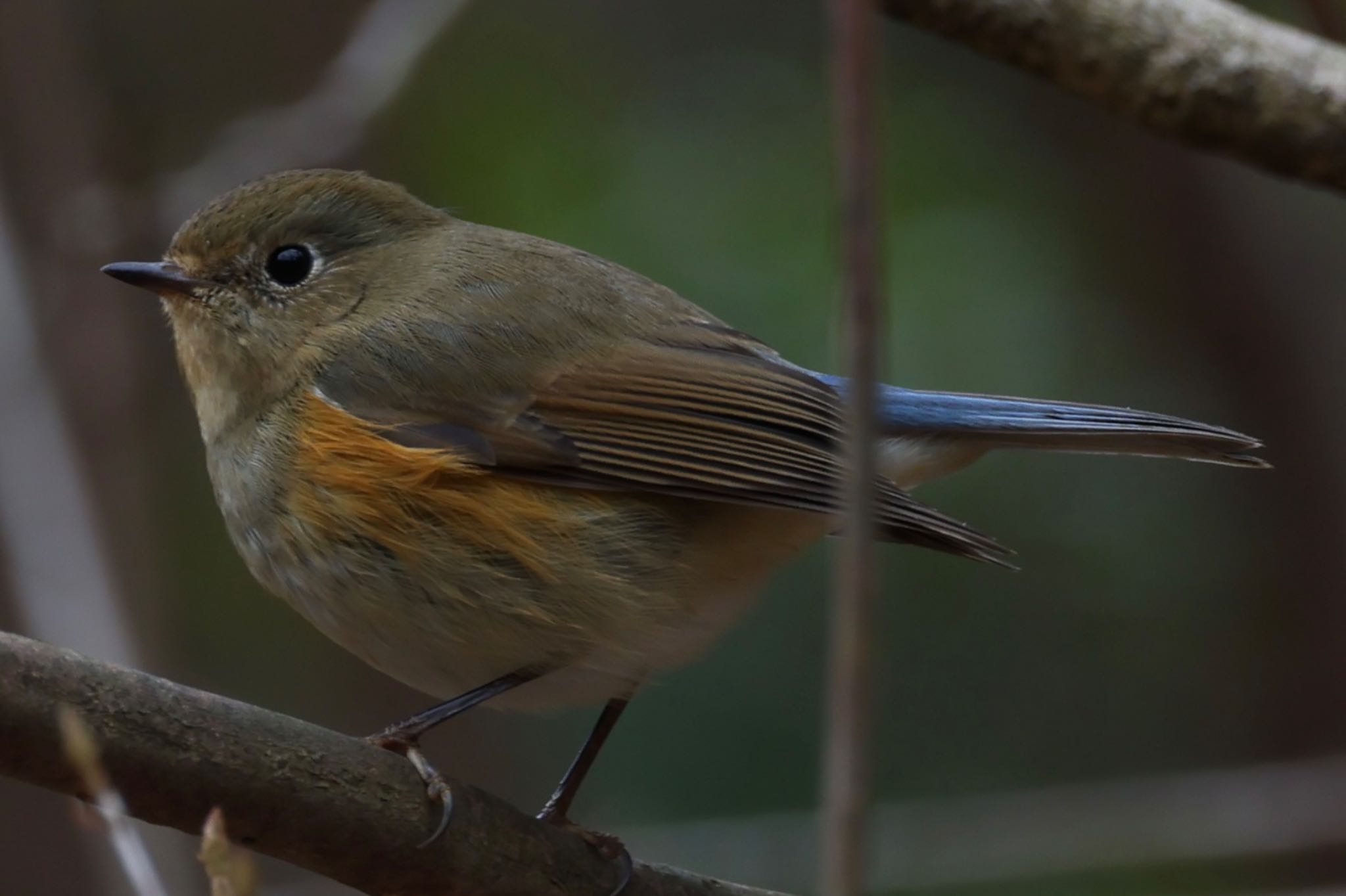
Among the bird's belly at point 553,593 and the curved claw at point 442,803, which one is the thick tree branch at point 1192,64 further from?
the curved claw at point 442,803

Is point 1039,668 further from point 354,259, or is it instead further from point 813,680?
point 354,259

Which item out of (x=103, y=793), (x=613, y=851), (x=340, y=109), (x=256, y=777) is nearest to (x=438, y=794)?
(x=256, y=777)

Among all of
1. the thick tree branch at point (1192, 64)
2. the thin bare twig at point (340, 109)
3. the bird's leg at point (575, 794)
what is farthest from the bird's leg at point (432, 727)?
the thin bare twig at point (340, 109)

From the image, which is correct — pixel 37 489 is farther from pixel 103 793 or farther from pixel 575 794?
pixel 103 793

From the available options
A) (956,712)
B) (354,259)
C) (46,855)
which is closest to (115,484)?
(46,855)

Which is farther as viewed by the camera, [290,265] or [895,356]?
[895,356]

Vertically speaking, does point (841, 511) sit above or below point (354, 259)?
below
